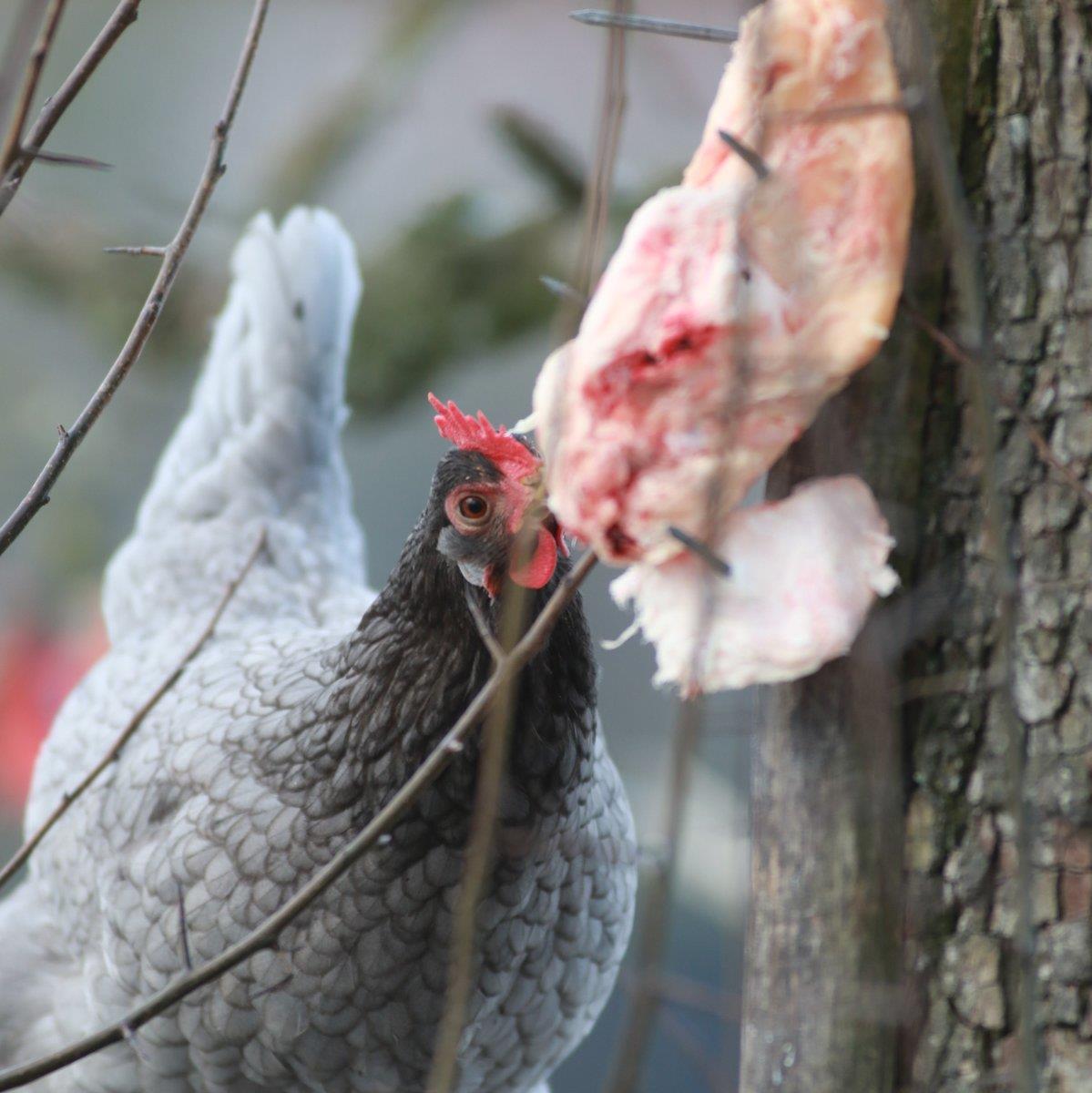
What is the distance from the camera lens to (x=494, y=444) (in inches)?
58.9

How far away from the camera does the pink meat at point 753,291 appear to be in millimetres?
936

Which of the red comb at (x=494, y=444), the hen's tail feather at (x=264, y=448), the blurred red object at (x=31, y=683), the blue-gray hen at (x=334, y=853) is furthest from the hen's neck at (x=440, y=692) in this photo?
the blurred red object at (x=31, y=683)

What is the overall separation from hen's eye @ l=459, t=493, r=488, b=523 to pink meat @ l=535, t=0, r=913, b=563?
473 millimetres

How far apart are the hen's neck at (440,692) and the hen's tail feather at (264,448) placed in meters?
0.90

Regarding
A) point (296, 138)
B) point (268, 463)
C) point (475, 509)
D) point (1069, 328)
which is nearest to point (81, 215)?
point (296, 138)

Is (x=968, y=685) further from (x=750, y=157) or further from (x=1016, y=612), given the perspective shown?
(x=750, y=157)

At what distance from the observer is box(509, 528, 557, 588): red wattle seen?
139 centimetres

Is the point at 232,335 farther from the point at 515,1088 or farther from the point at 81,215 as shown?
the point at 515,1088

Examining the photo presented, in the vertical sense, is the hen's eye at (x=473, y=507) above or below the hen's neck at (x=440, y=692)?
above

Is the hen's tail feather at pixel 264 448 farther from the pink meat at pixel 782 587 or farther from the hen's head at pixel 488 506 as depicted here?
the pink meat at pixel 782 587

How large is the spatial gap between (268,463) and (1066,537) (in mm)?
1888

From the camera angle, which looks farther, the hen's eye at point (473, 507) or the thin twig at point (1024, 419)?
the hen's eye at point (473, 507)

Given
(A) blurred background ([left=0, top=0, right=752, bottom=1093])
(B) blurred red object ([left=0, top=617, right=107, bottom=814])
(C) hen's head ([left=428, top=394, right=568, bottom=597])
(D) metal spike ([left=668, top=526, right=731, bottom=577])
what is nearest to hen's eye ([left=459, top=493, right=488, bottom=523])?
(C) hen's head ([left=428, top=394, right=568, bottom=597])

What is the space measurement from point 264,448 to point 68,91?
5.34 feet
